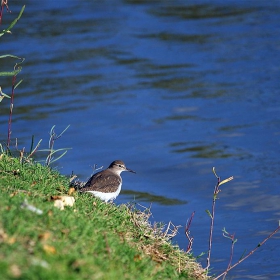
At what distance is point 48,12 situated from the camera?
2477 centimetres

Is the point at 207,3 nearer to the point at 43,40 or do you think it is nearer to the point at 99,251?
the point at 43,40

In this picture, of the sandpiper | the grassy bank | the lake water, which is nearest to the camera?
the grassy bank

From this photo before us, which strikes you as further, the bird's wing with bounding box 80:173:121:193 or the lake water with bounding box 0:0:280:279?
the lake water with bounding box 0:0:280:279

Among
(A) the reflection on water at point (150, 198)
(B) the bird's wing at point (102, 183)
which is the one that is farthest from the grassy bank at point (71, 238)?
(A) the reflection on water at point (150, 198)

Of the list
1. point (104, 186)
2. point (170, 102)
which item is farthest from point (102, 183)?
point (170, 102)

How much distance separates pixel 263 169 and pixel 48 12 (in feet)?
44.2

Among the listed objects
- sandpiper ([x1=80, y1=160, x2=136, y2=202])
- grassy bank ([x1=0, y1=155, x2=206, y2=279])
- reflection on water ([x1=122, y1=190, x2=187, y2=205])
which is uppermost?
grassy bank ([x1=0, y1=155, x2=206, y2=279])

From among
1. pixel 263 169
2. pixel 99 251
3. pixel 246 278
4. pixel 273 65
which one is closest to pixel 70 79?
pixel 273 65

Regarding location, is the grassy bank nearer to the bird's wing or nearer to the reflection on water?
the bird's wing

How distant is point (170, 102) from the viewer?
17094 millimetres

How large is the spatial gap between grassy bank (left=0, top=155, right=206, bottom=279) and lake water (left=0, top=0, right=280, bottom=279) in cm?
263

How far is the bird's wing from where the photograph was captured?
8.81m

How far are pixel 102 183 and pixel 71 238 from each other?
294 cm

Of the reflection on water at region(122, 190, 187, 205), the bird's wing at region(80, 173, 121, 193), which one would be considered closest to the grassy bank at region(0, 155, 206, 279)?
the bird's wing at region(80, 173, 121, 193)
